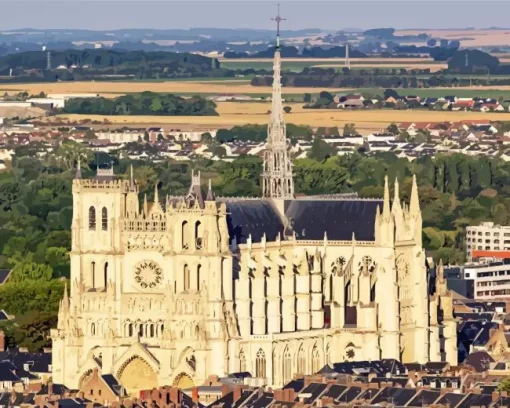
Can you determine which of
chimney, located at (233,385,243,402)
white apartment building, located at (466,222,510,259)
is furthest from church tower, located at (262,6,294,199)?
white apartment building, located at (466,222,510,259)

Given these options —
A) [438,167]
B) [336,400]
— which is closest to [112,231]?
[336,400]

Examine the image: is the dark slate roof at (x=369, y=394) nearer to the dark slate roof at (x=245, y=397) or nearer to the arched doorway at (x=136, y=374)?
Answer: the dark slate roof at (x=245, y=397)

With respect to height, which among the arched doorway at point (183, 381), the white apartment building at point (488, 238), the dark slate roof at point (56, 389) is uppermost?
the dark slate roof at point (56, 389)

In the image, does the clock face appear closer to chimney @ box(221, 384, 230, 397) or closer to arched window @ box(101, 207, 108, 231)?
arched window @ box(101, 207, 108, 231)

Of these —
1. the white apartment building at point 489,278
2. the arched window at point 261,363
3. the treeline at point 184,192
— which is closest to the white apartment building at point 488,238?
the treeline at point 184,192

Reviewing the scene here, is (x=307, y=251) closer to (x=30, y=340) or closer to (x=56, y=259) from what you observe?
(x=30, y=340)

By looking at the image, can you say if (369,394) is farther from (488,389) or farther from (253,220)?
(253,220)
